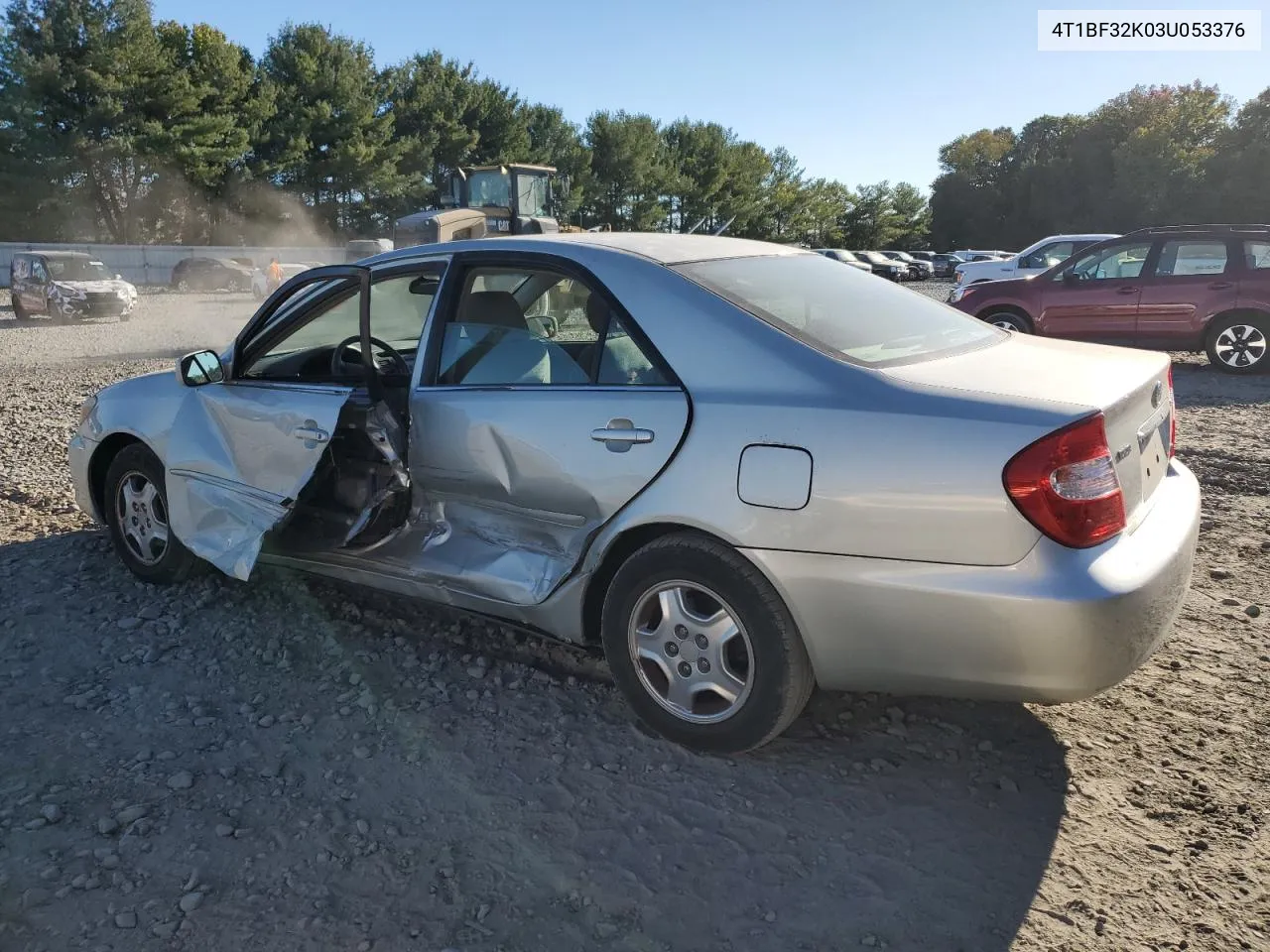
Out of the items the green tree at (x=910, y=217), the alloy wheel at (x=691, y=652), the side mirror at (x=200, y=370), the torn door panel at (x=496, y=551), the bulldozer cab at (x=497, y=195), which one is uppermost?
the green tree at (x=910, y=217)

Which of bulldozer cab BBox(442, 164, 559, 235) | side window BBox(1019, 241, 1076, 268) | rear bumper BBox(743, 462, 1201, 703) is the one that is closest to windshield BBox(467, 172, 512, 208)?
bulldozer cab BBox(442, 164, 559, 235)

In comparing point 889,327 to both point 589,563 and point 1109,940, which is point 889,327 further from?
point 1109,940

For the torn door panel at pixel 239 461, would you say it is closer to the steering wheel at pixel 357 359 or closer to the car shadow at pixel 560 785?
the steering wheel at pixel 357 359

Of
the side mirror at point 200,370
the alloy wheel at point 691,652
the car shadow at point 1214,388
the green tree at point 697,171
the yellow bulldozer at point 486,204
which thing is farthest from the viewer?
the green tree at point 697,171

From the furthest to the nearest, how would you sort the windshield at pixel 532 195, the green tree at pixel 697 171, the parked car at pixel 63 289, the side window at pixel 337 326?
the green tree at pixel 697 171
the parked car at pixel 63 289
the windshield at pixel 532 195
the side window at pixel 337 326

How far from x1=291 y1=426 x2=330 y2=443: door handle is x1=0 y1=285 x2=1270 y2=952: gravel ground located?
2.75ft

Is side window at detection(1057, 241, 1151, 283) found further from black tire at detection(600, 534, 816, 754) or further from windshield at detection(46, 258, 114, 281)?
windshield at detection(46, 258, 114, 281)

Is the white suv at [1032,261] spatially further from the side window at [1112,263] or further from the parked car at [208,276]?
the parked car at [208,276]

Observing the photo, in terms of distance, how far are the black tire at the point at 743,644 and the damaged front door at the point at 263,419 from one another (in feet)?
4.61

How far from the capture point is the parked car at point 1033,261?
16.3 m

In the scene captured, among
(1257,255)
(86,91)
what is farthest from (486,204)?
(86,91)

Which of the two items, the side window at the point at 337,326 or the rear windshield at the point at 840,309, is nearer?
the rear windshield at the point at 840,309

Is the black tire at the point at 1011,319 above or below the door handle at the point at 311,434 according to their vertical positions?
above

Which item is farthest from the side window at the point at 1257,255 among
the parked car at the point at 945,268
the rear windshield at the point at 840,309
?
the parked car at the point at 945,268
